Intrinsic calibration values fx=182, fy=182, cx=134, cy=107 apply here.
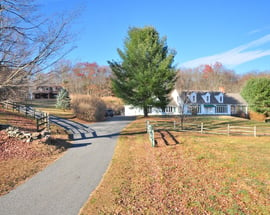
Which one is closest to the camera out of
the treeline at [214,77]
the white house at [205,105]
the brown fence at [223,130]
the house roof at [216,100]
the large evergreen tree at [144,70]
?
the brown fence at [223,130]

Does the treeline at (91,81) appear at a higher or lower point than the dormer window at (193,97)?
higher

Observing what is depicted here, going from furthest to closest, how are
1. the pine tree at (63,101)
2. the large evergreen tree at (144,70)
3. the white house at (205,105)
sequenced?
Answer: 1. the white house at (205,105)
2. the pine tree at (63,101)
3. the large evergreen tree at (144,70)

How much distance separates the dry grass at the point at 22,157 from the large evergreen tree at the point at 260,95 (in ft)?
112

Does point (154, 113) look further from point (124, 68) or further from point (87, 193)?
point (87, 193)

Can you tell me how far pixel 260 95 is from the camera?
105 feet

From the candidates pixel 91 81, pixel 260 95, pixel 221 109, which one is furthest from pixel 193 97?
pixel 91 81

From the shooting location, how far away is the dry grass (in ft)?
20.2

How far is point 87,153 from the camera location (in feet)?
30.7

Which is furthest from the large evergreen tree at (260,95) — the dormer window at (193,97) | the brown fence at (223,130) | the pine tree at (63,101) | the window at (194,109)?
the pine tree at (63,101)

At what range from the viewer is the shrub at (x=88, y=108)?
79.0ft

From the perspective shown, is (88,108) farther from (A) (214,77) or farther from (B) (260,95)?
(A) (214,77)

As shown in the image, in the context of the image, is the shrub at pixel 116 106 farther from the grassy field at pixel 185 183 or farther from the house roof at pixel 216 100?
the grassy field at pixel 185 183

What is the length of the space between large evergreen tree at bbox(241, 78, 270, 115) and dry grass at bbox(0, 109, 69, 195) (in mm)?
34183

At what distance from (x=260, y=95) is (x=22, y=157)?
36.5 metres
